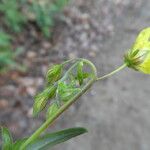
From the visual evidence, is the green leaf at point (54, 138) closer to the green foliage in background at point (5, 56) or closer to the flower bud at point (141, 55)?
the flower bud at point (141, 55)

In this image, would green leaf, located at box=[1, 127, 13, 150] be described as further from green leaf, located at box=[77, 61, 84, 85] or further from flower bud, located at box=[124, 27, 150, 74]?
flower bud, located at box=[124, 27, 150, 74]

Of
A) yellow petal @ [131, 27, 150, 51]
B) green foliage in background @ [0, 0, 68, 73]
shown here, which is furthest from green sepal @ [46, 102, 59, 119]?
green foliage in background @ [0, 0, 68, 73]

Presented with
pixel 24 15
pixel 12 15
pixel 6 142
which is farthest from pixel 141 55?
pixel 24 15

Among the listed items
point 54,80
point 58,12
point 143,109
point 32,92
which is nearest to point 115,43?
point 58,12

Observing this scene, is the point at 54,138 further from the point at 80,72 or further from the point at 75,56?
the point at 75,56

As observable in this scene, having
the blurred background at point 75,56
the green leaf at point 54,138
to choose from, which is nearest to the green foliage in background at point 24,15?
the blurred background at point 75,56
